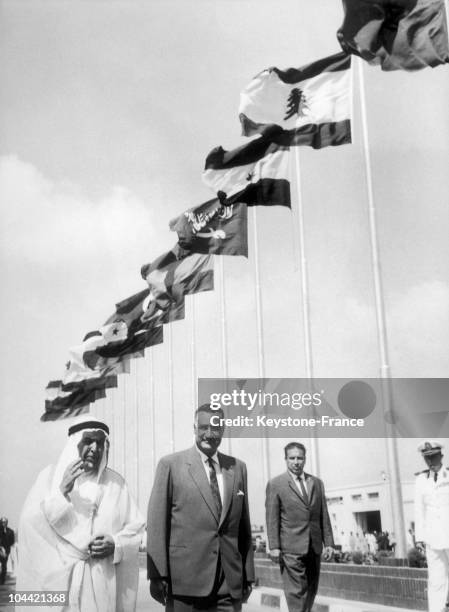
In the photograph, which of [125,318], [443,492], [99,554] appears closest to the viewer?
[99,554]

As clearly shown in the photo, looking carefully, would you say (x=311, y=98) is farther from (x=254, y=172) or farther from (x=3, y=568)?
(x=3, y=568)

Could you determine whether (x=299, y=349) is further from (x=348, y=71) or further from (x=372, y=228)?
(x=348, y=71)

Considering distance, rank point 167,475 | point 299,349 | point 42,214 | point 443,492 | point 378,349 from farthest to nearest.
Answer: point 299,349 < point 42,214 < point 378,349 < point 443,492 < point 167,475

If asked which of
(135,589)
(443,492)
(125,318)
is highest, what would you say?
(125,318)

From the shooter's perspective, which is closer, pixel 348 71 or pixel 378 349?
pixel 378 349

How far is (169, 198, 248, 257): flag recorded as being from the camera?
834 centimetres

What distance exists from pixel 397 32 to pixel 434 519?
4.07 m

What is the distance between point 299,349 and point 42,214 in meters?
2.77

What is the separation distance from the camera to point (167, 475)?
4.48 meters

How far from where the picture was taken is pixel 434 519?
552 centimetres

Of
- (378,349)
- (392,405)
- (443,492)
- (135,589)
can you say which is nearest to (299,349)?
(378,349)

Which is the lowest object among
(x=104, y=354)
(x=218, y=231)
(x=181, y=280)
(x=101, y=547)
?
(x=101, y=547)

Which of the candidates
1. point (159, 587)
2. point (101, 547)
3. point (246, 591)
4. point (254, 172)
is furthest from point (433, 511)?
point (254, 172)

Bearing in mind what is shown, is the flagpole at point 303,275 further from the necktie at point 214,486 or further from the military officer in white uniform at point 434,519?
the necktie at point 214,486
